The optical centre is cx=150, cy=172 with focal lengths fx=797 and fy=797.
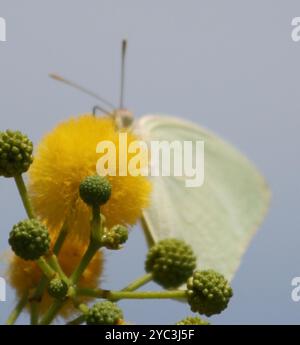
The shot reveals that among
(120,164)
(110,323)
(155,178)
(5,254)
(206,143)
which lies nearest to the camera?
(110,323)

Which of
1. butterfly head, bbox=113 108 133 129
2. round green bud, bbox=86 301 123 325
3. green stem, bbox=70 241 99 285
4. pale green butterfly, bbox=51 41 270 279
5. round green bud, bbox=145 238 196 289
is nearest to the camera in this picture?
round green bud, bbox=86 301 123 325

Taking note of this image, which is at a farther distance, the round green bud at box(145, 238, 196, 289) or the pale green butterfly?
the pale green butterfly

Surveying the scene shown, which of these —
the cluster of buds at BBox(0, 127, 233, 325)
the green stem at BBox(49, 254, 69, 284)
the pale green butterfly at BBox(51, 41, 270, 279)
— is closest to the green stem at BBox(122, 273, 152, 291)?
the cluster of buds at BBox(0, 127, 233, 325)

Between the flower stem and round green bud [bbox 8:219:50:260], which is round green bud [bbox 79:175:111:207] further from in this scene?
round green bud [bbox 8:219:50:260]

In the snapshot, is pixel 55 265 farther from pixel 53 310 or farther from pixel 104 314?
pixel 104 314
